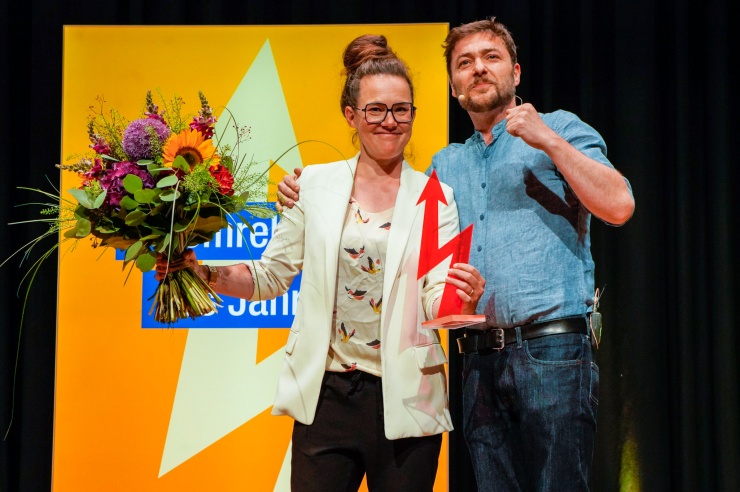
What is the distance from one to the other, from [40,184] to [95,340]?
0.97m

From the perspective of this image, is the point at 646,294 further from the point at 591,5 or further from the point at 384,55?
the point at 384,55

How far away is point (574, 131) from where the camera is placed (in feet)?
7.16

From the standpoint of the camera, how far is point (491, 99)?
230 cm

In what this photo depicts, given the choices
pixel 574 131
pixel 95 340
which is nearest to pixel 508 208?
pixel 574 131

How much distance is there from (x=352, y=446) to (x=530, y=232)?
75 cm

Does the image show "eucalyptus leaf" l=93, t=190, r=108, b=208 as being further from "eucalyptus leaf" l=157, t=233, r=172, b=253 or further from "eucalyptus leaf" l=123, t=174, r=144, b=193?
"eucalyptus leaf" l=157, t=233, r=172, b=253

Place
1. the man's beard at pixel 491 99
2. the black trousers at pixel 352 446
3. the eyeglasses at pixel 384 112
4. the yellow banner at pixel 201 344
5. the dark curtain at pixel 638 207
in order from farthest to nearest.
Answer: the dark curtain at pixel 638 207 → the yellow banner at pixel 201 344 → the man's beard at pixel 491 99 → the eyeglasses at pixel 384 112 → the black trousers at pixel 352 446

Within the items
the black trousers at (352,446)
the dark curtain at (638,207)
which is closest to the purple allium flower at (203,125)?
the black trousers at (352,446)

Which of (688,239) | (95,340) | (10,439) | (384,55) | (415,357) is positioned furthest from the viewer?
(10,439)

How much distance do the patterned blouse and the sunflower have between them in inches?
16.4

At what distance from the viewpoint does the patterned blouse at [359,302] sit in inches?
81.7

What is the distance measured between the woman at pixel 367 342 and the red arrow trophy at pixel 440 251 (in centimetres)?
3

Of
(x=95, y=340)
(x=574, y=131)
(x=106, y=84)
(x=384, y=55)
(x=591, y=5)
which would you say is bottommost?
(x=95, y=340)

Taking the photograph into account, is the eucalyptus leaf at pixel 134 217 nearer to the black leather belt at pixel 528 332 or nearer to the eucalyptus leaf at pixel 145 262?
the eucalyptus leaf at pixel 145 262
